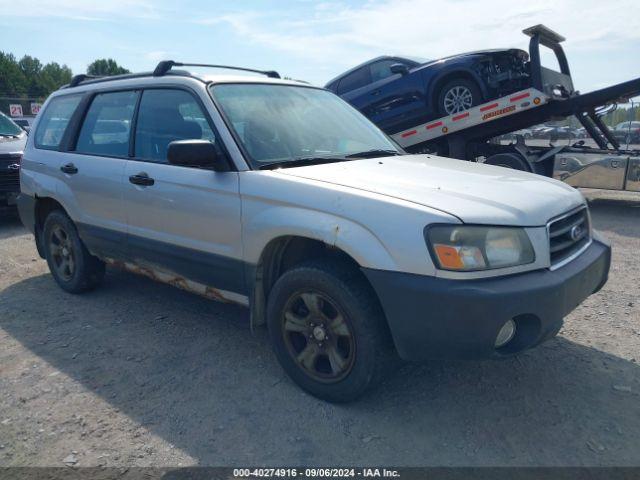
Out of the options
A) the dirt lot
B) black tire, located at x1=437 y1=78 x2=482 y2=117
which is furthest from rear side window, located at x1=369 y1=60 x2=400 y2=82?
the dirt lot

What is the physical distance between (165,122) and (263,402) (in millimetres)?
2014

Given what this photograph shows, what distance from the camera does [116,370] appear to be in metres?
3.34

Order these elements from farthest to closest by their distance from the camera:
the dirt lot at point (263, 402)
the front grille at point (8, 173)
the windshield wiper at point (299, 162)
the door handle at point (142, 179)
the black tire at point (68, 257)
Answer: the front grille at point (8, 173), the black tire at point (68, 257), the door handle at point (142, 179), the windshield wiper at point (299, 162), the dirt lot at point (263, 402)

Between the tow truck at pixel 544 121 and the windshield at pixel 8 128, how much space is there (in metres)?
6.20

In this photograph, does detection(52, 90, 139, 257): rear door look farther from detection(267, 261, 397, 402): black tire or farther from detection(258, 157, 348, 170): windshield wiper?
detection(267, 261, 397, 402): black tire

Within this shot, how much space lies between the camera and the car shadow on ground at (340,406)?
99.9 inches

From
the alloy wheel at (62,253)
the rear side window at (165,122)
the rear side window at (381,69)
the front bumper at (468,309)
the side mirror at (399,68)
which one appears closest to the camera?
the front bumper at (468,309)

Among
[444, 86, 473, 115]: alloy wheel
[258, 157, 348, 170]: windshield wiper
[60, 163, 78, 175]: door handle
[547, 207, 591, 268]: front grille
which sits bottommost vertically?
[547, 207, 591, 268]: front grille

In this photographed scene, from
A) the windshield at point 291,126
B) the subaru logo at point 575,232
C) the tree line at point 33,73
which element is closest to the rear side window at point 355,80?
the windshield at point 291,126

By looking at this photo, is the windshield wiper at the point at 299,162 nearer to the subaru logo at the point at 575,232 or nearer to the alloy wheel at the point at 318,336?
the alloy wheel at the point at 318,336

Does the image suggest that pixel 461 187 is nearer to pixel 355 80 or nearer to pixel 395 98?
pixel 395 98

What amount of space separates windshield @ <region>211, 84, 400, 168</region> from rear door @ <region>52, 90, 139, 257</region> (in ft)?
3.31

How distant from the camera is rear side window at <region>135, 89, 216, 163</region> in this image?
3.46 meters

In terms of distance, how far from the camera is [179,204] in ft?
11.2
